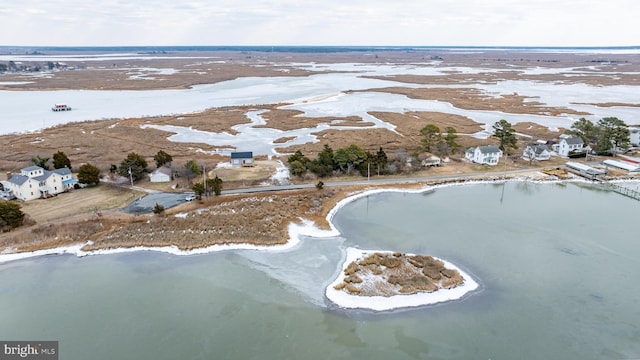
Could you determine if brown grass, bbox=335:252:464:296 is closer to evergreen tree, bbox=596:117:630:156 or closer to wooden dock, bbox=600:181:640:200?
wooden dock, bbox=600:181:640:200

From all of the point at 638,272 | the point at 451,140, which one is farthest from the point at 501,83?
the point at 638,272

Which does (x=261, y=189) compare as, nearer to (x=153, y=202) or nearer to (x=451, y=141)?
(x=153, y=202)

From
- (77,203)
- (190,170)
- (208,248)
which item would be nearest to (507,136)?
(190,170)

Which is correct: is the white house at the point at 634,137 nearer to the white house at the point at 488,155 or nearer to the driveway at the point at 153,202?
the white house at the point at 488,155

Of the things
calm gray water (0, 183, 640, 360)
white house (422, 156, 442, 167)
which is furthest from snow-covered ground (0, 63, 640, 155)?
calm gray water (0, 183, 640, 360)

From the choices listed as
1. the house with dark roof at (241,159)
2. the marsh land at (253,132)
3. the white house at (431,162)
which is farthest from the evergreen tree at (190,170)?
the white house at (431,162)

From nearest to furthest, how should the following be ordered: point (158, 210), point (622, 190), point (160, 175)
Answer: point (158, 210), point (622, 190), point (160, 175)

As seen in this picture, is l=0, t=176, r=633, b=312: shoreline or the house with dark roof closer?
l=0, t=176, r=633, b=312: shoreline
